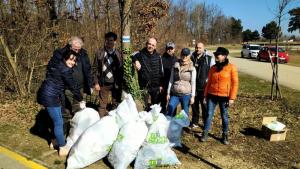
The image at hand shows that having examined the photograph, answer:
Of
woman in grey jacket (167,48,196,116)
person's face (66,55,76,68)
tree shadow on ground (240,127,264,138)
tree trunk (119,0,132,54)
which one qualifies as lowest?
tree shadow on ground (240,127,264,138)

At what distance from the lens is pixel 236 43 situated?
80.0 meters

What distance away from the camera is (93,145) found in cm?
464

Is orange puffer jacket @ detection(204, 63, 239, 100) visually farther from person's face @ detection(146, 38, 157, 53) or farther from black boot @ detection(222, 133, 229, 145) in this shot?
person's face @ detection(146, 38, 157, 53)

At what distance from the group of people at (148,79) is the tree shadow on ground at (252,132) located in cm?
84

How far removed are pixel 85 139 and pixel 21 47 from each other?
17.9 feet

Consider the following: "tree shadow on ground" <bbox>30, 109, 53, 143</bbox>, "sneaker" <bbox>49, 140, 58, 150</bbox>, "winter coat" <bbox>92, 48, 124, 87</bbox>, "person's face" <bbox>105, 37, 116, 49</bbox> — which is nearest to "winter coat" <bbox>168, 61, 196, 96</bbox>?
"winter coat" <bbox>92, 48, 124, 87</bbox>

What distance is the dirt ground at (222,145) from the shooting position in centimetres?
502

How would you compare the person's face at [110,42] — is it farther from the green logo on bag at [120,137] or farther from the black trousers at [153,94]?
the green logo on bag at [120,137]

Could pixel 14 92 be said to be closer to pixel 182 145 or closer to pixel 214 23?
pixel 182 145

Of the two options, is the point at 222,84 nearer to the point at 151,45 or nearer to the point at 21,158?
the point at 151,45

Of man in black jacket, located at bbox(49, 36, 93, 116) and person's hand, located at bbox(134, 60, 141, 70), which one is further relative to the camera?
person's hand, located at bbox(134, 60, 141, 70)

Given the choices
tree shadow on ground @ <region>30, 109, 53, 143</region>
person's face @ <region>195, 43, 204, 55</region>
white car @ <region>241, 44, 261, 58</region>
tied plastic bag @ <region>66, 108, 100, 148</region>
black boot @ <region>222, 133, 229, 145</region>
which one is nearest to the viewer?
tied plastic bag @ <region>66, 108, 100, 148</region>

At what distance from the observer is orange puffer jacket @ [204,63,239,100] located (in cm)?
542

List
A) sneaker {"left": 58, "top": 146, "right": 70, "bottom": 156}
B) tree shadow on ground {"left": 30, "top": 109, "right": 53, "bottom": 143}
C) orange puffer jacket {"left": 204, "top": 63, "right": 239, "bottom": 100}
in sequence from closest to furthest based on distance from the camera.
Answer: sneaker {"left": 58, "top": 146, "right": 70, "bottom": 156} → orange puffer jacket {"left": 204, "top": 63, "right": 239, "bottom": 100} → tree shadow on ground {"left": 30, "top": 109, "right": 53, "bottom": 143}
